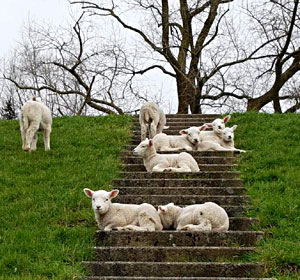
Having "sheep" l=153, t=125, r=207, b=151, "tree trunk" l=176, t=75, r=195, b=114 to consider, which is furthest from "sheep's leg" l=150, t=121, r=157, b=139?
"tree trunk" l=176, t=75, r=195, b=114

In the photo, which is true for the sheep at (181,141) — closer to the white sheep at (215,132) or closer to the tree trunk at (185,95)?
the white sheep at (215,132)

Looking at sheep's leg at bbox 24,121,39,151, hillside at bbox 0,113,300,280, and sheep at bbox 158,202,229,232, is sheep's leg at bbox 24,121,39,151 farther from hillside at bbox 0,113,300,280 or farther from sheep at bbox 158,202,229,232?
sheep at bbox 158,202,229,232

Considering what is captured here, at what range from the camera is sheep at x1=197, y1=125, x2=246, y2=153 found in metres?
12.7

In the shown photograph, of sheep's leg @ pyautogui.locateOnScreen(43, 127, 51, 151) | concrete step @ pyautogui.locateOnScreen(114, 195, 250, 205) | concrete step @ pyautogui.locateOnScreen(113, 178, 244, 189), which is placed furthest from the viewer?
sheep's leg @ pyautogui.locateOnScreen(43, 127, 51, 151)

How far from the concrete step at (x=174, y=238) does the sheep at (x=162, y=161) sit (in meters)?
3.02

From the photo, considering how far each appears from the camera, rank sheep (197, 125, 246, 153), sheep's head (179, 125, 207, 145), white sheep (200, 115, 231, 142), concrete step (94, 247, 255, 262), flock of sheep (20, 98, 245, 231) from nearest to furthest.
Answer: concrete step (94, 247, 255, 262) < flock of sheep (20, 98, 245, 231) < sheep's head (179, 125, 207, 145) < sheep (197, 125, 246, 153) < white sheep (200, 115, 231, 142)

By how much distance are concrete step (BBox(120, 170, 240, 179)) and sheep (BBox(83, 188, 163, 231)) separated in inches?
97.8

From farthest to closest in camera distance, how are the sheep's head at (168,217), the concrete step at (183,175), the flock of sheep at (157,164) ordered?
the concrete step at (183,175)
the sheep's head at (168,217)
the flock of sheep at (157,164)

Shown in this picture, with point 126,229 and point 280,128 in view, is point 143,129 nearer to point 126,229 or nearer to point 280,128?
point 280,128

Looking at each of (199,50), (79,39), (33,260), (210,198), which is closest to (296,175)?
(210,198)

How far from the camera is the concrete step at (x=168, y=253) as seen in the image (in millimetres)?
7289

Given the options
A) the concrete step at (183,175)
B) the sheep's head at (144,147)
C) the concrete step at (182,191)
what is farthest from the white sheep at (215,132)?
the concrete step at (182,191)

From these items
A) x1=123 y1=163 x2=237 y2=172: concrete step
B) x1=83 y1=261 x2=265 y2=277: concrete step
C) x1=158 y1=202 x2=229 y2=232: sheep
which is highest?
x1=123 y1=163 x2=237 y2=172: concrete step

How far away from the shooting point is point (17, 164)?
40.2 ft
